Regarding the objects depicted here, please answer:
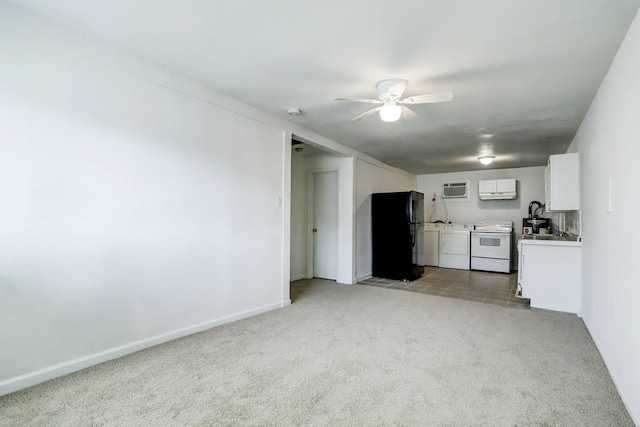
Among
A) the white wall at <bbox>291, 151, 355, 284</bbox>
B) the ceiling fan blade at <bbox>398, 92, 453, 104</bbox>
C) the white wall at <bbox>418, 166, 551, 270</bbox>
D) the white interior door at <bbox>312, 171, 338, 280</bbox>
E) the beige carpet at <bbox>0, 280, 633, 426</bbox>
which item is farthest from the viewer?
the white wall at <bbox>418, 166, 551, 270</bbox>

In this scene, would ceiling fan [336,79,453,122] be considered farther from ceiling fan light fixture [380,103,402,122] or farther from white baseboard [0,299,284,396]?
white baseboard [0,299,284,396]

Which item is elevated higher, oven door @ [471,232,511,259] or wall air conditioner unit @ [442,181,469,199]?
wall air conditioner unit @ [442,181,469,199]

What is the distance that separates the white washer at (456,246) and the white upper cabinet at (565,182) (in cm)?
308

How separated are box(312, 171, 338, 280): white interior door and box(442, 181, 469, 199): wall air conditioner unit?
3554mm

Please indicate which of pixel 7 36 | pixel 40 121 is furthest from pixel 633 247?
pixel 7 36

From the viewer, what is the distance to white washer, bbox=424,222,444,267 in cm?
716

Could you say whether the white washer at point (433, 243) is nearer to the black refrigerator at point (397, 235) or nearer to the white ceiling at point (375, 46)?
the black refrigerator at point (397, 235)

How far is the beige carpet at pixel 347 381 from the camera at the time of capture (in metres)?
1.70

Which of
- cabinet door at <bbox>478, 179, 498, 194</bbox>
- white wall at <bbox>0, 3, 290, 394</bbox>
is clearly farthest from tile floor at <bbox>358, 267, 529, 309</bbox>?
white wall at <bbox>0, 3, 290, 394</bbox>

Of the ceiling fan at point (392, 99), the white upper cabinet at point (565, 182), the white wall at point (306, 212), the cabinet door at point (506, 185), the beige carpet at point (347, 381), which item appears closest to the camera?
the beige carpet at point (347, 381)

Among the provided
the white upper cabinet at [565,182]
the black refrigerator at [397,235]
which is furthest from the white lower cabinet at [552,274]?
the black refrigerator at [397,235]

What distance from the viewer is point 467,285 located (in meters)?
5.14

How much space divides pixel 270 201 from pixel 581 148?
367 centimetres

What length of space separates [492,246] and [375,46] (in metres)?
5.60
